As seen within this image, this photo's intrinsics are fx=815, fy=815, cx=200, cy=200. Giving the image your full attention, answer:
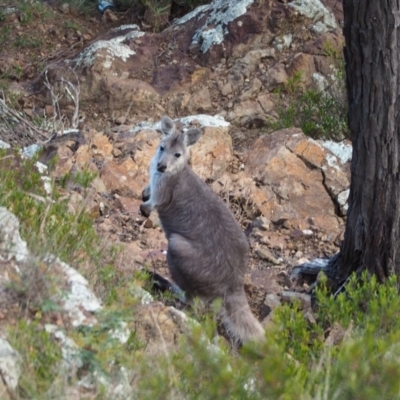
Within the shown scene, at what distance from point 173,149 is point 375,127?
2.18m

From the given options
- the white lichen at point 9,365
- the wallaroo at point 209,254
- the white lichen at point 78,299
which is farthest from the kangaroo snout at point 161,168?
the white lichen at point 9,365

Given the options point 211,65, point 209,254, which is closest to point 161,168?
point 209,254

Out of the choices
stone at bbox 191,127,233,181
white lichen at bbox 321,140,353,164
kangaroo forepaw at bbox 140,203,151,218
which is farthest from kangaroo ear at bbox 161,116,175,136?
white lichen at bbox 321,140,353,164

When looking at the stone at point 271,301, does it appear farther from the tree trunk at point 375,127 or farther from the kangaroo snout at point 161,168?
the kangaroo snout at point 161,168

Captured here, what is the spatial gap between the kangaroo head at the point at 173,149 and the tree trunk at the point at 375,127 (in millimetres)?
1773

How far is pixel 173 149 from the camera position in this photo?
7.44m

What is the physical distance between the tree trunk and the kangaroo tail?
95 centimetres

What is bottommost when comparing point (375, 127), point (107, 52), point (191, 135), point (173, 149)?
point (173, 149)

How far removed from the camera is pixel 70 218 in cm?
530

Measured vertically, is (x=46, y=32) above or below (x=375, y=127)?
above

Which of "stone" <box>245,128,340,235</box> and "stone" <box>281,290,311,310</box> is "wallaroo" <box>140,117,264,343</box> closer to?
"stone" <box>281,290,311,310</box>

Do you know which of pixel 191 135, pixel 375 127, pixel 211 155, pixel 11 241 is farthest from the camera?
pixel 211 155

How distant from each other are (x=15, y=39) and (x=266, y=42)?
3981 mm

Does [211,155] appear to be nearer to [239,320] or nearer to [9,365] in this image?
[239,320]
